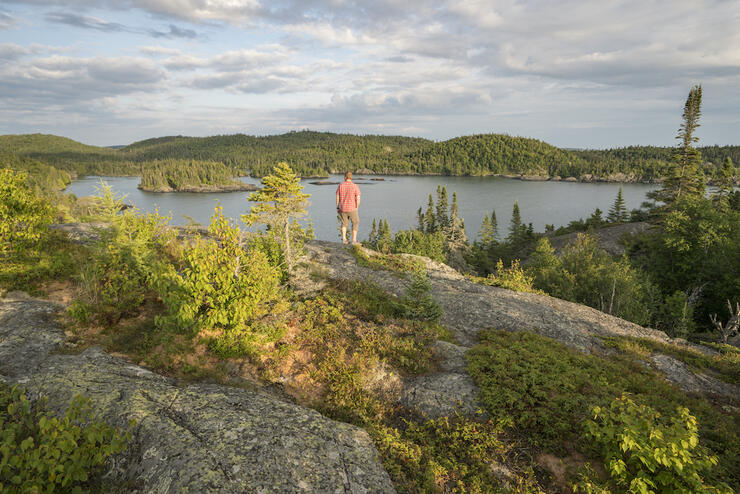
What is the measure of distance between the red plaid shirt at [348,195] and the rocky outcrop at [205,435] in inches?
441

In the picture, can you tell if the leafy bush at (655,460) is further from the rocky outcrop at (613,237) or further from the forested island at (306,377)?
the rocky outcrop at (613,237)

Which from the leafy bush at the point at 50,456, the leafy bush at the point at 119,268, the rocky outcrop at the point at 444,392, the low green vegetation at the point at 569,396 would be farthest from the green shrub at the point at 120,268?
the low green vegetation at the point at 569,396

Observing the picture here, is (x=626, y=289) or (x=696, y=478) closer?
(x=696, y=478)

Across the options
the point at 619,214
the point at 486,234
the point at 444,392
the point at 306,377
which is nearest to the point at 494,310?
the point at 444,392

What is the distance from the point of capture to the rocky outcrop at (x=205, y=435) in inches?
174

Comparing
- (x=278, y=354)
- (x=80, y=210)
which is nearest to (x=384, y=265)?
(x=278, y=354)

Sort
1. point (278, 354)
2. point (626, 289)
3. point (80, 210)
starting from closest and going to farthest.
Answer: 1. point (278, 354)
2. point (626, 289)
3. point (80, 210)

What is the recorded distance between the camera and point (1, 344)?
316 inches

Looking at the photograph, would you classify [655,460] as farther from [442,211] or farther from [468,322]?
[442,211]

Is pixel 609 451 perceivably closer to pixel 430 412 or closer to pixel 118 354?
pixel 430 412

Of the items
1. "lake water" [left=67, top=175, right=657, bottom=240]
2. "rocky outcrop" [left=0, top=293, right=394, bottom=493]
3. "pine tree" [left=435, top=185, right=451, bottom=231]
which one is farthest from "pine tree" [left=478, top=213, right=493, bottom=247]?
"rocky outcrop" [left=0, top=293, right=394, bottom=493]

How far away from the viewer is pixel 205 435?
518cm

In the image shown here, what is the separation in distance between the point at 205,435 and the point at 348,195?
12784mm

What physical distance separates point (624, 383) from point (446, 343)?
432cm
